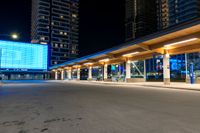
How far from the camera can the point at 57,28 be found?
14050 centimetres

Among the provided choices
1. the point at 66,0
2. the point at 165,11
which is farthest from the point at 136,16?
the point at 66,0

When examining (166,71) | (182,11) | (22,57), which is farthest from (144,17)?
(166,71)

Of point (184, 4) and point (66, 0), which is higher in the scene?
point (66, 0)

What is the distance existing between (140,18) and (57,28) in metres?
81.0

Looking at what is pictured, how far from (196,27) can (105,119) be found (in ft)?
52.7

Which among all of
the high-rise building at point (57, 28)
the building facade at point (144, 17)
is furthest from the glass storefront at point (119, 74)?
the building facade at point (144, 17)

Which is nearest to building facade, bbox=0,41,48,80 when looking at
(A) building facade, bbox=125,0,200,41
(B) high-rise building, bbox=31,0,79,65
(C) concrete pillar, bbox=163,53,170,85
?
(C) concrete pillar, bbox=163,53,170,85

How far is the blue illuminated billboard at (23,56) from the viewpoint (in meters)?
60.8

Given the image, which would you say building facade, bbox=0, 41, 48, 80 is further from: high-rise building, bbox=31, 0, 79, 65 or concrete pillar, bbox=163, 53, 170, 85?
high-rise building, bbox=31, 0, 79, 65

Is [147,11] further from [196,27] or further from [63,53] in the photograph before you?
[196,27]

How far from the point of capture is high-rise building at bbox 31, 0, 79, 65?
133 m

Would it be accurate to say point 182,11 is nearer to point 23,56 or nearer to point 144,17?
point 144,17

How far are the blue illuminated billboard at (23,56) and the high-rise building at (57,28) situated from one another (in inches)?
2515

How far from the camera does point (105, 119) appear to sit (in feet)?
19.5
